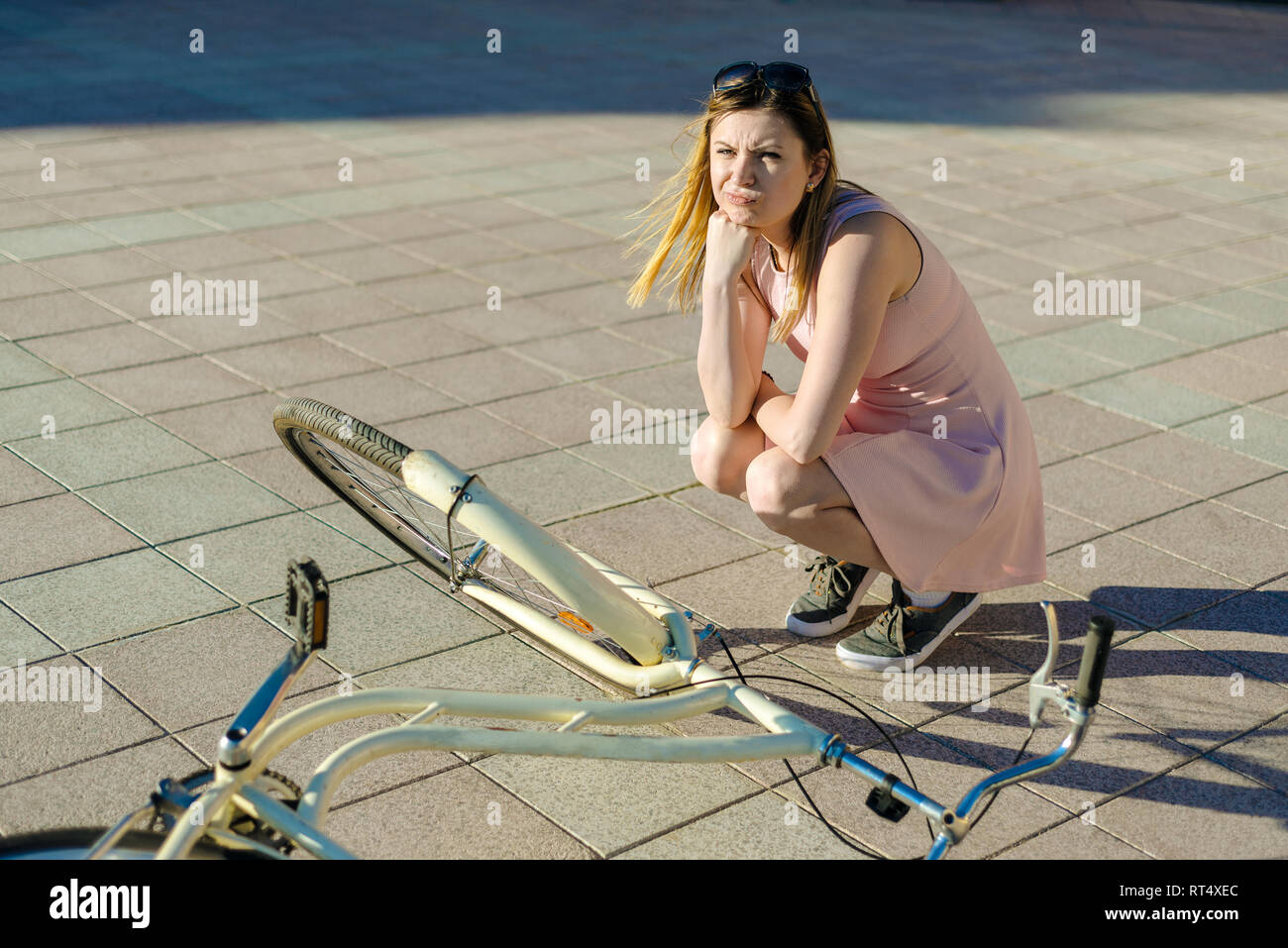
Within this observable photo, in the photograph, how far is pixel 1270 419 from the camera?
5.16 metres

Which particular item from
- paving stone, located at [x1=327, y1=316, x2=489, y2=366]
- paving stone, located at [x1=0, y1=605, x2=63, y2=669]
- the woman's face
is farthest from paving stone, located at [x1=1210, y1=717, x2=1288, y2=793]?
paving stone, located at [x1=327, y1=316, x2=489, y2=366]

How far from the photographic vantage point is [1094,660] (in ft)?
7.02

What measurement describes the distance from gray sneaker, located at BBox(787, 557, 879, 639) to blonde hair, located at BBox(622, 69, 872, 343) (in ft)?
2.20

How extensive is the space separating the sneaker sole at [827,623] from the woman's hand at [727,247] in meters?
0.91

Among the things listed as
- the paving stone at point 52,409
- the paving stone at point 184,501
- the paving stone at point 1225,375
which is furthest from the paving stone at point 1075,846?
the paving stone at point 52,409

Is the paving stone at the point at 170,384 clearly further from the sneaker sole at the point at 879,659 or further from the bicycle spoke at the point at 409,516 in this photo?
the sneaker sole at the point at 879,659

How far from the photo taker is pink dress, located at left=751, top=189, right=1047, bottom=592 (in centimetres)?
321

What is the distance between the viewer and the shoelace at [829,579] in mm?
3637

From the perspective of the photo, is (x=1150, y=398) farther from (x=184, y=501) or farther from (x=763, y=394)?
(x=184, y=501)

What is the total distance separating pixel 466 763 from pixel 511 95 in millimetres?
8128

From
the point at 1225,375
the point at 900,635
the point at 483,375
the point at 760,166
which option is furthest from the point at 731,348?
the point at 1225,375
